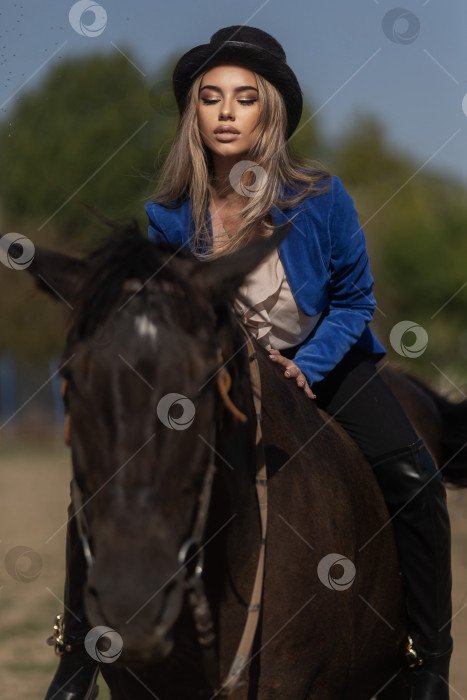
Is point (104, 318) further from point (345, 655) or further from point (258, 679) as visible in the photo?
point (345, 655)

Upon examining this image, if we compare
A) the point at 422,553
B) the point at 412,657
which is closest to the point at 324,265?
the point at 422,553

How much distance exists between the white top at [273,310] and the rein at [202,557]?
1.85ft

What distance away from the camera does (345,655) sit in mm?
3527

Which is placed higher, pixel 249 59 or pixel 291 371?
pixel 249 59

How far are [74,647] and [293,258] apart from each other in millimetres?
1726

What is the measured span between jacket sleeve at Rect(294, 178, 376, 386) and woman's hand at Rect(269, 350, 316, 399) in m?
0.05

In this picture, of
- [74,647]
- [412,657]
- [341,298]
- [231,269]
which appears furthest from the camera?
[412,657]

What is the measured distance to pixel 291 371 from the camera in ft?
11.8

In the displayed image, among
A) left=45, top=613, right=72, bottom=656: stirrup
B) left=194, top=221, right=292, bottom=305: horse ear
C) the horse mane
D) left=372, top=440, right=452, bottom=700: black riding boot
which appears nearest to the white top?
left=372, top=440, right=452, bottom=700: black riding boot

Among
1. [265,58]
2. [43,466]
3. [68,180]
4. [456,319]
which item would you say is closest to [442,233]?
[456,319]

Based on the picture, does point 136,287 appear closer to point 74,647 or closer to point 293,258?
point 293,258

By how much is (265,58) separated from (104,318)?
179 cm

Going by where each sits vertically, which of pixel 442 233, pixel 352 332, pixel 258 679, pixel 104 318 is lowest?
pixel 258 679

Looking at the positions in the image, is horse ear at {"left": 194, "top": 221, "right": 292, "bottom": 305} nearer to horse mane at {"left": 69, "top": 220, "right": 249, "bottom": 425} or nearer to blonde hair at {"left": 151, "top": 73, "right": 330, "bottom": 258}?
horse mane at {"left": 69, "top": 220, "right": 249, "bottom": 425}
